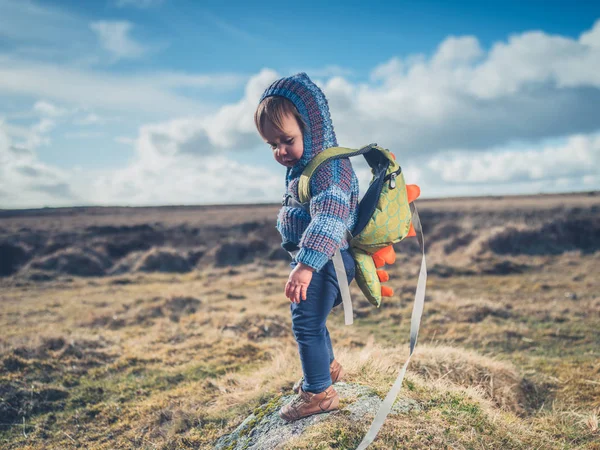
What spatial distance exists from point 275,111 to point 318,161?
0.39 metres

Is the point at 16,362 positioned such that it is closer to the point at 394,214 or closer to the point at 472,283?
the point at 394,214

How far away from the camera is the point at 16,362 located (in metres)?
6.03

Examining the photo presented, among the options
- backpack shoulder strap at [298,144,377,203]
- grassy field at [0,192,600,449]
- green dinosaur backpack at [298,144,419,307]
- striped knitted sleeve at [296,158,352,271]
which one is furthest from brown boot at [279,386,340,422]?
backpack shoulder strap at [298,144,377,203]

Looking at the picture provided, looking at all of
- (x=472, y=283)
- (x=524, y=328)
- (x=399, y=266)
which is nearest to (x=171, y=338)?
(x=524, y=328)

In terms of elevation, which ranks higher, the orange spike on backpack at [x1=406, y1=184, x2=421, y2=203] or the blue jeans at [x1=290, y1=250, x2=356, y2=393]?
the orange spike on backpack at [x1=406, y1=184, x2=421, y2=203]

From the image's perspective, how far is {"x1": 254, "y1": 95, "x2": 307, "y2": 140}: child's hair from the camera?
2693 mm

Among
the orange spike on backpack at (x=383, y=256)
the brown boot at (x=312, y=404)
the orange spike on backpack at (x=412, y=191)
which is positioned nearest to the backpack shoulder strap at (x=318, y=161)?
the orange spike on backpack at (x=412, y=191)

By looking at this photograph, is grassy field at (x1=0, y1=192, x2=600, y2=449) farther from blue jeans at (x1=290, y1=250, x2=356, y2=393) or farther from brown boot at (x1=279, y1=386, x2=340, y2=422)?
blue jeans at (x1=290, y1=250, x2=356, y2=393)

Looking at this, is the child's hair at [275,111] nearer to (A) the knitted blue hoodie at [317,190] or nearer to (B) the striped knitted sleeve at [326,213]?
(A) the knitted blue hoodie at [317,190]

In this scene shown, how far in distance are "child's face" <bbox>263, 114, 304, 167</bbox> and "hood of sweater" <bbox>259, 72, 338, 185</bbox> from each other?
42 mm

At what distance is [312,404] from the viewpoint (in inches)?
116

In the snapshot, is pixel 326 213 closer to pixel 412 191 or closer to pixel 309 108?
pixel 309 108

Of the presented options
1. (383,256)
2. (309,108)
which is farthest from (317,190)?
(383,256)

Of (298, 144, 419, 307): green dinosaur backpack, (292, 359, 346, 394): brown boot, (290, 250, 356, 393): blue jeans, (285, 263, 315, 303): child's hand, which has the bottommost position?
(292, 359, 346, 394): brown boot
